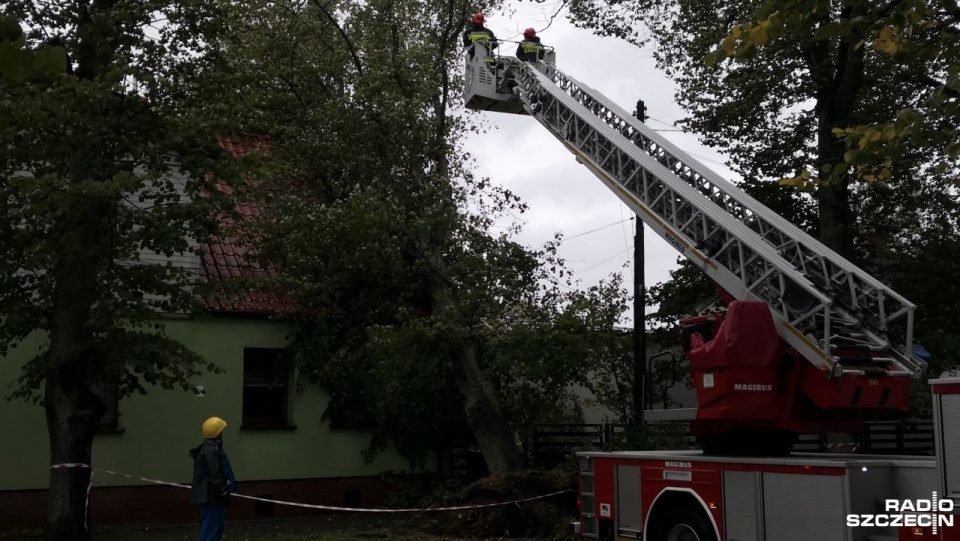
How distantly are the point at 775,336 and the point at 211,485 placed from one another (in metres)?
6.13

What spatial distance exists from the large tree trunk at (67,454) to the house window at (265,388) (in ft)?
17.4

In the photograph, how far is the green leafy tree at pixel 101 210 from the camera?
39.9ft

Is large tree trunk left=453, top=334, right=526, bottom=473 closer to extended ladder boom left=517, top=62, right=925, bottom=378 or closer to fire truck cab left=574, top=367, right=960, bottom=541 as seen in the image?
extended ladder boom left=517, top=62, right=925, bottom=378

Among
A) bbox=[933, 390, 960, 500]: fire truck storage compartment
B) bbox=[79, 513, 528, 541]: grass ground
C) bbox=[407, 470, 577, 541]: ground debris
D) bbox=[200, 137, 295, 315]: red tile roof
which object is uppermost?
bbox=[200, 137, 295, 315]: red tile roof

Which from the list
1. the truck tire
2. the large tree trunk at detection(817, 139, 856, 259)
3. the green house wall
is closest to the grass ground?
the green house wall

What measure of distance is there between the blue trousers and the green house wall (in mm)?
6293

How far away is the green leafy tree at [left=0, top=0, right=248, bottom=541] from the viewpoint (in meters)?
12.2

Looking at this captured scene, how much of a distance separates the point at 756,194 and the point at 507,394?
23.4 feet

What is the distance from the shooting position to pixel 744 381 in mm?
10141

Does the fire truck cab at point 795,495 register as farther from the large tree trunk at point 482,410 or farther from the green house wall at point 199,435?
the green house wall at point 199,435

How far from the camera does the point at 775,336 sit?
10125 millimetres

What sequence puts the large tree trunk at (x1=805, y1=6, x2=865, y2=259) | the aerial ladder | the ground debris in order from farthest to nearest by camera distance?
the large tree trunk at (x1=805, y1=6, x2=865, y2=259) → the ground debris → the aerial ladder

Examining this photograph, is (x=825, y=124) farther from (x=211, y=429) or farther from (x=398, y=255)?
(x=211, y=429)

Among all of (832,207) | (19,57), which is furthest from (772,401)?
(832,207)
